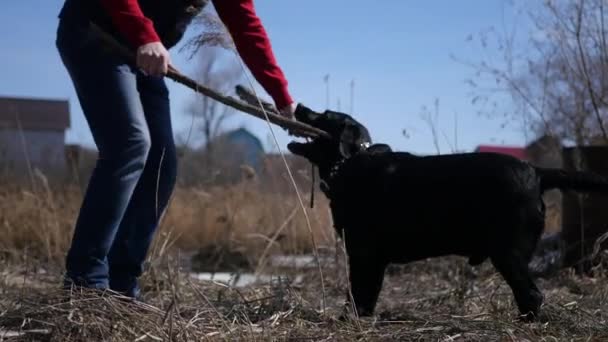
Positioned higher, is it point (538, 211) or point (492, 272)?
→ point (538, 211)

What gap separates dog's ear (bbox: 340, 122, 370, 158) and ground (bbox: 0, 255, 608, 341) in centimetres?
76

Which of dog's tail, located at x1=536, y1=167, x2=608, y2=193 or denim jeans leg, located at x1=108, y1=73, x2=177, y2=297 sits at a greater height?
dog's tail, located at x1=536, y1=167, x2=608, y2=193

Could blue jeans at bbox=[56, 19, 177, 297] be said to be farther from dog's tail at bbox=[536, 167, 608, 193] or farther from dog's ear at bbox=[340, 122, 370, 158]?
dog's tail at bbox=[536, 167, 608, 193]

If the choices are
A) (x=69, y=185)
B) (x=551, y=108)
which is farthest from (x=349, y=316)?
(x=69, y=185)

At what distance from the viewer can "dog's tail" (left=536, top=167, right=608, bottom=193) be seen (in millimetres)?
3639

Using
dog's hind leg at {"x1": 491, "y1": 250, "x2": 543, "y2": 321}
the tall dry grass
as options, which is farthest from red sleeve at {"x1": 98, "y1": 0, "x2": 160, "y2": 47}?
the tall dry grass

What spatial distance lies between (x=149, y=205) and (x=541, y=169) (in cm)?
182

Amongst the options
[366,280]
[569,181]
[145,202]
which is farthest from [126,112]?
[569,181]

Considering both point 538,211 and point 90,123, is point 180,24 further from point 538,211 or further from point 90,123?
point 538,211

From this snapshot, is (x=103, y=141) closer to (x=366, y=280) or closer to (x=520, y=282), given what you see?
(x=366, y=280)

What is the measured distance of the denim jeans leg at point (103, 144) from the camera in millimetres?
3125

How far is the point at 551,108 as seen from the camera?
20.9 feet

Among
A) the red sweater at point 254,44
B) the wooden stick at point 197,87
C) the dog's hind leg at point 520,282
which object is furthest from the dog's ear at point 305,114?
the dog's hind leg at point 520,282

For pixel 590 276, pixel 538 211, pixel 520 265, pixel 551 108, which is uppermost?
pixel 551 108
